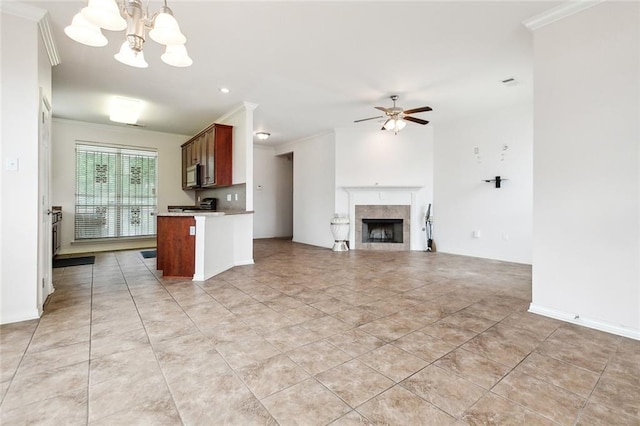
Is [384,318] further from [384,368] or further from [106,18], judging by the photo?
[106,18]

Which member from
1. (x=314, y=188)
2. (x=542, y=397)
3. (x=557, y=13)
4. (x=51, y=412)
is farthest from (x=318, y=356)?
(x=314, y=188)

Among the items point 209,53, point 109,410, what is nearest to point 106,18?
point 209,53

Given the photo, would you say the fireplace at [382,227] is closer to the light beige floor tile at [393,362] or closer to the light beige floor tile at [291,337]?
the light beige floor tile at [291,337]

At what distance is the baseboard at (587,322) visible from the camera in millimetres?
2215

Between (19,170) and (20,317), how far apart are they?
1.29 m

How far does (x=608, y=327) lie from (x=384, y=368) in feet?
6.61

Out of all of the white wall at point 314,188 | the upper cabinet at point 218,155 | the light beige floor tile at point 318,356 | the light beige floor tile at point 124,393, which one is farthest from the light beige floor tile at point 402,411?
the white wall at point 314,188

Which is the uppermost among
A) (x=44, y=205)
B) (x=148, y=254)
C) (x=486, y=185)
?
(x=486, y=185)

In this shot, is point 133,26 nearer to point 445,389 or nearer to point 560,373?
point 445,389

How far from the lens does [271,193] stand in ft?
28.4

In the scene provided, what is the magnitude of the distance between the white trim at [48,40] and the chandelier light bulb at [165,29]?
72.1 inches

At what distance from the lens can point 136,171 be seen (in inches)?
262

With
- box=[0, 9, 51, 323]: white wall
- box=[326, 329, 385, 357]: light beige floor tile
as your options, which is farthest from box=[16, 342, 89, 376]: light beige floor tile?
box=[326, 329, 385, 357]: light beige floor tile

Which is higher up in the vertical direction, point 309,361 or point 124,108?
point 124,108
